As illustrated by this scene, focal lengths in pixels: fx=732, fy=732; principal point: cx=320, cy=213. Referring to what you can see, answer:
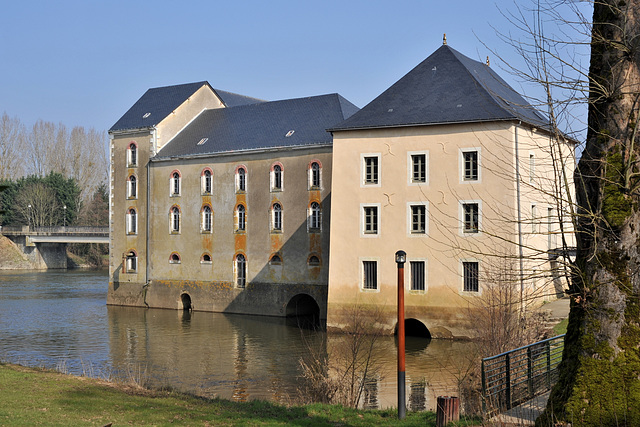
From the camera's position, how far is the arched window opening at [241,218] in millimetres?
37156

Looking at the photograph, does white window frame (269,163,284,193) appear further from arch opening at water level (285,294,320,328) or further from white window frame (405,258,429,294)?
white window frame (405,258,429,294)

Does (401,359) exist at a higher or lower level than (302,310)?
higher

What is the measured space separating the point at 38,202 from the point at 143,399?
74769 millimetres

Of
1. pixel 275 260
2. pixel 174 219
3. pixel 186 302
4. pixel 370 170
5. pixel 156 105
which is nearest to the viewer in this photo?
pixel 370 170

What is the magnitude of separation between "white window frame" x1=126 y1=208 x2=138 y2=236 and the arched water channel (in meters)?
4.45

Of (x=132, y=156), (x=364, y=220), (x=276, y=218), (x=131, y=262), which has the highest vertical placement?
(x=132, y=156)

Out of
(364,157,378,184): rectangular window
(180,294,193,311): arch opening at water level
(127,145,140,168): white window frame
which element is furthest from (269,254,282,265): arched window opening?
(127,145,140,168): white window frame

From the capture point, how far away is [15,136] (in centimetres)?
8900

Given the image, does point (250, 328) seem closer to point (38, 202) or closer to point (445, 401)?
point (445, 401)

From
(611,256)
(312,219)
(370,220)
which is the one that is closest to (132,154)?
(312,219)

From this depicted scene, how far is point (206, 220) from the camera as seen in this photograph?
38.7 meters

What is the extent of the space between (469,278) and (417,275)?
2.08m

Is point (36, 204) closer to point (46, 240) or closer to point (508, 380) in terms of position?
point (46, 240)

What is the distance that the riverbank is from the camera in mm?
11023
